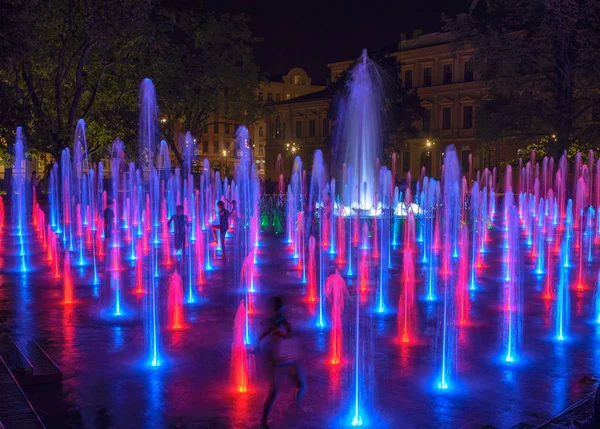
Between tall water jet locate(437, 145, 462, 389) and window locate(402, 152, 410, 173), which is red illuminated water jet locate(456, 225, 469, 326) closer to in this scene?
tall water jet locate(437, 145, 462, 389)

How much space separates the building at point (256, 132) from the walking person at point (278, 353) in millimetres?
79480

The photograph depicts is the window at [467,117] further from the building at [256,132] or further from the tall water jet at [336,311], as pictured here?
the tall water jet at [336,311]

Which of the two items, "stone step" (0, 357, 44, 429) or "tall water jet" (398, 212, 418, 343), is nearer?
"stone step" (0, 357, 44, 429)

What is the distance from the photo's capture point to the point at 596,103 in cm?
3123

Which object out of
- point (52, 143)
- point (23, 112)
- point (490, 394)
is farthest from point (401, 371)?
point (52, 143)

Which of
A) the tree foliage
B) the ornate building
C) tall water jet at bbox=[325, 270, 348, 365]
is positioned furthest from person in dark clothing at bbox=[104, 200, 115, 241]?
the ornate building

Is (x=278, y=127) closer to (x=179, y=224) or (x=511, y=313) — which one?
(x=179, y=224)

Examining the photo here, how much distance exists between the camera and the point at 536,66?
31609mm

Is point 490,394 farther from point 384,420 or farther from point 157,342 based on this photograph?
point 157,342

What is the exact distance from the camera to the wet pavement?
6.29 m

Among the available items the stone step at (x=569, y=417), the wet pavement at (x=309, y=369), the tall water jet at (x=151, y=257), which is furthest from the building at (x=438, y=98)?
the stone step at (x=569, y=417)

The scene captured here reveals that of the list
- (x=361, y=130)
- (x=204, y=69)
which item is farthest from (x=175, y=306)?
(x=204, y=69)

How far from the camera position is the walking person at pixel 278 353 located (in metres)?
5.74

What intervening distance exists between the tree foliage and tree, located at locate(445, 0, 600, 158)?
14.6 metres
